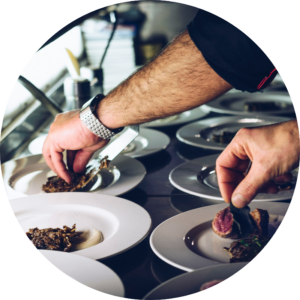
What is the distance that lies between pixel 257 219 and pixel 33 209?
21.7 inches

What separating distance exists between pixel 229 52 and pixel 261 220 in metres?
0.43

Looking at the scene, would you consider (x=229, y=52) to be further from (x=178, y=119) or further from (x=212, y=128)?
(x=178, y=119)

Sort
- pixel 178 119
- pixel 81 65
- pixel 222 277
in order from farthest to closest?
pixel 81 65 → pixel 178 119 → pixel 222 277

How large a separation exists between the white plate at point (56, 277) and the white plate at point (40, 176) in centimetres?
36

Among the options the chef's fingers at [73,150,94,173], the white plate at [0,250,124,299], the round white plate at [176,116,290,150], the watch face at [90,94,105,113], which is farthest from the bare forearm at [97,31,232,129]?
the white plate at [0,250,124,299]

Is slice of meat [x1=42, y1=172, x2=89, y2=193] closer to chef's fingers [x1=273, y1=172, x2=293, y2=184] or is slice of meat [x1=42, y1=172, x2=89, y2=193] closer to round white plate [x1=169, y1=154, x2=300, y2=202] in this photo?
round white plate [x1=169, y1=154, x2=300, y2=202]

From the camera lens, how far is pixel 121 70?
2500mm

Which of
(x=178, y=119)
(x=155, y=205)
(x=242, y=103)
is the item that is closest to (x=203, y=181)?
(x=155, y=205)

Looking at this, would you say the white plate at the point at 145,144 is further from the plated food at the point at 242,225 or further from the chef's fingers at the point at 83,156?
the plated food at the point at 242,225

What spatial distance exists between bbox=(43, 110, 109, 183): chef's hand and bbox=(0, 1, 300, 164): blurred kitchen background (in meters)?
0.29

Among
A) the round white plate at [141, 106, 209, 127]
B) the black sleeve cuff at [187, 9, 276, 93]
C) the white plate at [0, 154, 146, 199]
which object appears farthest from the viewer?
the round white plate at [141, 106, 209, 127]

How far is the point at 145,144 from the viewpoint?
153cm

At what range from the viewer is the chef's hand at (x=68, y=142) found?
1193 mm

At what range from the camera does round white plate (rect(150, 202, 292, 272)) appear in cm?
78
